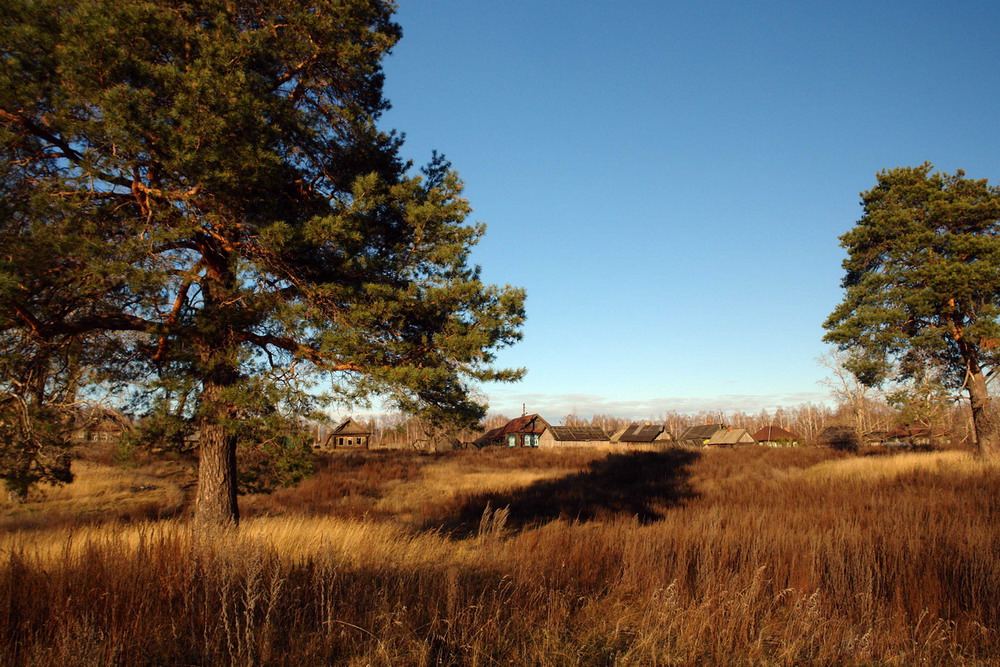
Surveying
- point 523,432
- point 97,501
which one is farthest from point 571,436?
point 97,501

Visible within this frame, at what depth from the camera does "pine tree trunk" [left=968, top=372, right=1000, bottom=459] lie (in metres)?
18.2

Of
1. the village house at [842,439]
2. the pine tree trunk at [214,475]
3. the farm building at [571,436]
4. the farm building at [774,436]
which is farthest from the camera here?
the farm building at [774,436]

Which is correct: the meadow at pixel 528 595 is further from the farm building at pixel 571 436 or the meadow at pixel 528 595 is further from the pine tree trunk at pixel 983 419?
the farm building at pixel 571 436

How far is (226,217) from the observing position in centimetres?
707

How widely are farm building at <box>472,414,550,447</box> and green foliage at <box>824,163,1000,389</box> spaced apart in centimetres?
5048

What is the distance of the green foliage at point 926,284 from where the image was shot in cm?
1873

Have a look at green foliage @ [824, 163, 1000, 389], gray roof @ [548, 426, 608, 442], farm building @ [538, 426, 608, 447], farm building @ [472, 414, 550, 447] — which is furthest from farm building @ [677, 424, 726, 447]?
green foliage @ [824, 163, 1000, 389]

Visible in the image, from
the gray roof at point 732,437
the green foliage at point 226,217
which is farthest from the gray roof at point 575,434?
the green foliage at point 226,217

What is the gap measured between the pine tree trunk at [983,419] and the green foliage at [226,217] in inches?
772

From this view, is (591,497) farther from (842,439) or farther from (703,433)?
(703,433)

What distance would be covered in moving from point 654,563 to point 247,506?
11553mm

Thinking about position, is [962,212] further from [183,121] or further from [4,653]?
[4,653]

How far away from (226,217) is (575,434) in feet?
207

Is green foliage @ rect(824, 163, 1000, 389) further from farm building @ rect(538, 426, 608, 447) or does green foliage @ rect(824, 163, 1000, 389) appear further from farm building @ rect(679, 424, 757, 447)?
farm building @ rect(679, 424, 757, 447)
